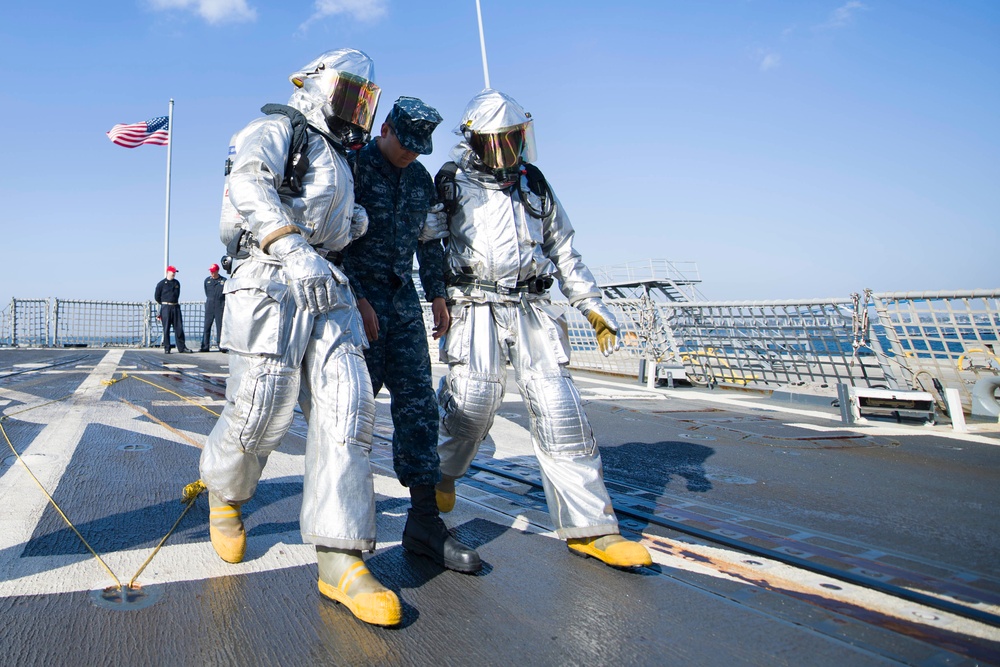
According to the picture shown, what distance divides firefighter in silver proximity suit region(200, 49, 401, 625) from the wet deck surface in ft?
0.72

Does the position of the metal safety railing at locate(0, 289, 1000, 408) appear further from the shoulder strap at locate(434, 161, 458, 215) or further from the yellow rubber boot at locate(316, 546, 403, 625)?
the yellow rubber boot at locate(316, 546, 403, 625)

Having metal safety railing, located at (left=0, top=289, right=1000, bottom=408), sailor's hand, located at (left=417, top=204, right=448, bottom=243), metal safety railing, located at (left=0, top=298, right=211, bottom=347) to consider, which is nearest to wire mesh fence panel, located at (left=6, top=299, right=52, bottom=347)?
metal safety railing, located at (left=0, top=298, right=211, bottom=347)

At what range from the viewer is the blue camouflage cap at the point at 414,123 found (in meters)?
2.72

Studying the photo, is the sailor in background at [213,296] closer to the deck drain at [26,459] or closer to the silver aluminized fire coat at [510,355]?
the deck drain at [26,459]

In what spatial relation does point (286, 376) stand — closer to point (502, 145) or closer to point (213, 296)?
point (502, 145)

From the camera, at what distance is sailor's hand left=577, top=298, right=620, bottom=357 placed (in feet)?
10.3

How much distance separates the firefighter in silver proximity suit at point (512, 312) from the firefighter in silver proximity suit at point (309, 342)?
24.4 inches

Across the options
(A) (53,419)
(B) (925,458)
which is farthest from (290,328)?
(B) (925,458)

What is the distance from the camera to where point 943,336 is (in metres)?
7.57

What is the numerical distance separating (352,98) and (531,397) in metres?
1.40

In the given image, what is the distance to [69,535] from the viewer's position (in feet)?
8.23

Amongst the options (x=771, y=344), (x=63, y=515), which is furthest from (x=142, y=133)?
(x=63, y=515)

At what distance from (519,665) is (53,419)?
489 centimetres

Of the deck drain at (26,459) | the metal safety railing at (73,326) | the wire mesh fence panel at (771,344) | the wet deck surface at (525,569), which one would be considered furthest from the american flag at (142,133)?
the deck drain at (26,459)
